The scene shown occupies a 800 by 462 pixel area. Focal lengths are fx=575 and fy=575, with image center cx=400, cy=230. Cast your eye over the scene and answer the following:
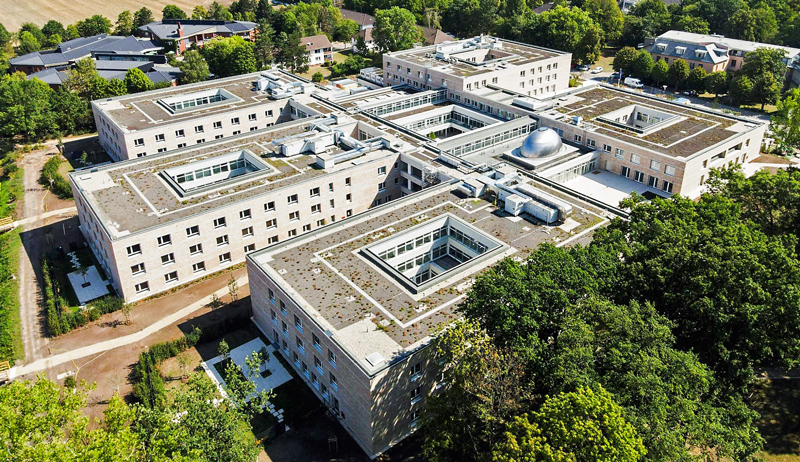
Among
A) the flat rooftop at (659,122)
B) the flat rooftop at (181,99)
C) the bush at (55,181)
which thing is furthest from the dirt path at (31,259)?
the flat rooftop at (659,122)

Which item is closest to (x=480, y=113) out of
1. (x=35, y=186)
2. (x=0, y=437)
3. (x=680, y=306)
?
(x=680, y=306)

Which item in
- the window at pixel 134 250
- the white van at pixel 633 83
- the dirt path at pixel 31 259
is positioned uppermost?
the white van at pixel 633 83

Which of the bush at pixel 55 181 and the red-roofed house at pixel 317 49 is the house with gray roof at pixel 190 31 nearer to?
the red-roofed house at pixel 317 49

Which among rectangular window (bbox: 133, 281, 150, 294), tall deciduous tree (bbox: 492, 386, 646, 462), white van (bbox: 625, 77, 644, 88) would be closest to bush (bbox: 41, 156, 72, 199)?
rectangular window (bbox: 133, 281, 150, 294)

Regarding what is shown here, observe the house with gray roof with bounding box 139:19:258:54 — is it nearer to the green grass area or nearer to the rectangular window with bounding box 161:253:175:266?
the green grass area

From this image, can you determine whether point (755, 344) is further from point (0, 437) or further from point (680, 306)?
point (0, 437)

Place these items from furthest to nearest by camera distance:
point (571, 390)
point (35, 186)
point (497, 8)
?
point (497, 8) → point (35, 186) → point (571, 390)
